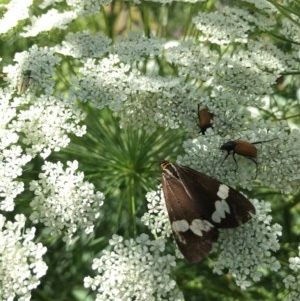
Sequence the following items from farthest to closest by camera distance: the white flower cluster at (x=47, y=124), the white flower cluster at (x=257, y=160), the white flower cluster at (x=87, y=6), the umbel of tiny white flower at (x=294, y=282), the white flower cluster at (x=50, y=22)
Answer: the white flower cluster at (x=87, y=6) < the white flower cluster at (x=50, y=22) < the white flower cluster at (x=47, y=124) < the white flower cluster at (x=257, y=160) < the umbel of tiny white flower at (x=294, y=282)

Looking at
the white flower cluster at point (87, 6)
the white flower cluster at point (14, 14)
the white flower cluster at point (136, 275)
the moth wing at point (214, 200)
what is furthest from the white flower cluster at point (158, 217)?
the white flower cluster at point (14, 14)

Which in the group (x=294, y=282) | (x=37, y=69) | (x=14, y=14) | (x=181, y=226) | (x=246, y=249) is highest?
(x=14, y=14)

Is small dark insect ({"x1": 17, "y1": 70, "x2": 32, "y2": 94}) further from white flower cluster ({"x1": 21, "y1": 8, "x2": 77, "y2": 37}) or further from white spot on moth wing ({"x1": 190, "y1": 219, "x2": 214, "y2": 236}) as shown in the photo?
white spot on moth wing ({"x1": 190, "y1": 219, "x2": 214, "y2": 236})

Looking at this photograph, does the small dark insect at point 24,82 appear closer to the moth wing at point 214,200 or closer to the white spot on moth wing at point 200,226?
the moth wing at point 214,200

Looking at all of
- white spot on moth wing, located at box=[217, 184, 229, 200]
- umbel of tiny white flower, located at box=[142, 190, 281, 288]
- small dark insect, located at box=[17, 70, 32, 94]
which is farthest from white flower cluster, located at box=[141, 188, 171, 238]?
small dark insect, located at box=[17, 70, 32, 94]

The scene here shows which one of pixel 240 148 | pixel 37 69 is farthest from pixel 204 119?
pixel 37 69

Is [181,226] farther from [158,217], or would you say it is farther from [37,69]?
[37,69]

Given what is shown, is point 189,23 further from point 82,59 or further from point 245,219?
point 245,219

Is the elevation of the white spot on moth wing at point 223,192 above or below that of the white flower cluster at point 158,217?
above
